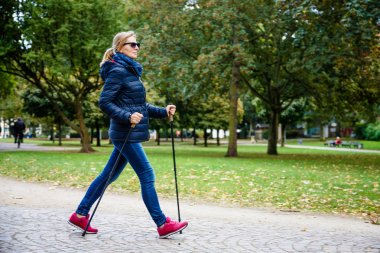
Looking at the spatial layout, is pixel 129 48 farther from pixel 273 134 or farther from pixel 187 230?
pixel 273 134

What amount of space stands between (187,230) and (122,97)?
1.84 meters

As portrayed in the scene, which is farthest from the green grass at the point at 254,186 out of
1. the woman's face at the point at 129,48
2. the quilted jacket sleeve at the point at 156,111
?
the woman's face at the point at 129,48

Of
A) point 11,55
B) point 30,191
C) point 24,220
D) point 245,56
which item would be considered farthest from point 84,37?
point 24,220

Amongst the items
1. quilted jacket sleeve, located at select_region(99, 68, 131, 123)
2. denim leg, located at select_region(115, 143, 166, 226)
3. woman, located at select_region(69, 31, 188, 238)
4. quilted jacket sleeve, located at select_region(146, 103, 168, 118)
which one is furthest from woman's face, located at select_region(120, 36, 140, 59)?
denim leg, located at select_region(115, 143, 166, 226)

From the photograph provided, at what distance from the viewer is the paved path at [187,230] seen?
4934 mm

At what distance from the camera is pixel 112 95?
205 inches

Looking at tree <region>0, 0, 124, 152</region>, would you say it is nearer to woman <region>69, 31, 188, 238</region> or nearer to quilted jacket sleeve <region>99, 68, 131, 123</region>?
woman <region>69, 31, 188, 238</region>

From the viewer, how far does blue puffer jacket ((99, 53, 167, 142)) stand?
5.20 metres

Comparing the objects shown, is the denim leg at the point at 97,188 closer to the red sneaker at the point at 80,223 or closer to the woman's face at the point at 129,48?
the red sneaker at the point at 80,223

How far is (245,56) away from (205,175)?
28.8 ft

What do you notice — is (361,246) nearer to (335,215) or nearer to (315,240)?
(315,240)

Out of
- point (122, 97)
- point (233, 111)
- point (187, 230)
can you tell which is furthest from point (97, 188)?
point (233, 111)

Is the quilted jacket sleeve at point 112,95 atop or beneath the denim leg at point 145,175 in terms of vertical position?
atop

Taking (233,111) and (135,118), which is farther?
(233,111)
